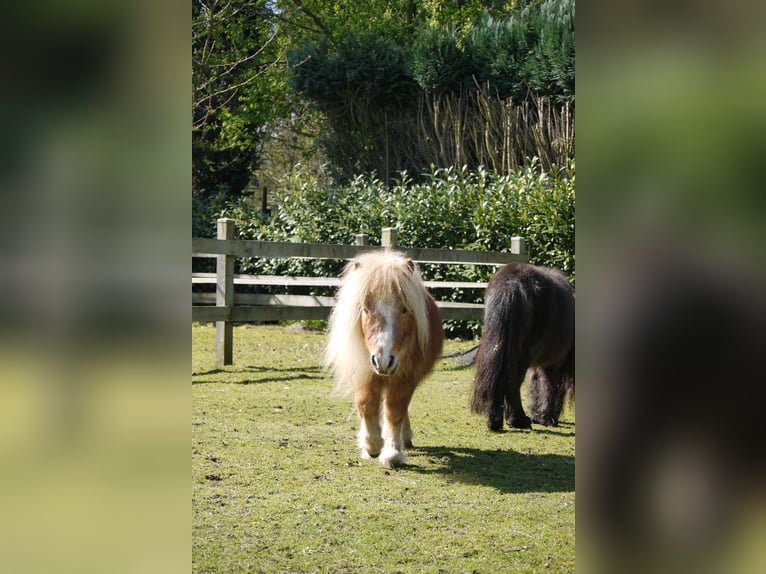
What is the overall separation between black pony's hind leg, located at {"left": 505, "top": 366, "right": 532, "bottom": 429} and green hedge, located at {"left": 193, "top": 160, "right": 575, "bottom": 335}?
4.23 m

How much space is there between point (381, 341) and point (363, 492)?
78cm

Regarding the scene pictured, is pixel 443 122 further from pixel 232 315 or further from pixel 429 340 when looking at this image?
pixel 429 340

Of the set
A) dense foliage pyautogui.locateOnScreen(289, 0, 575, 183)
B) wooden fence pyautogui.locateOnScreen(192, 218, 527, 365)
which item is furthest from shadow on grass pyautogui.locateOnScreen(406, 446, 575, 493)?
dense foliage pyautogui.locateOnScreen(289, 0, 575, 183)

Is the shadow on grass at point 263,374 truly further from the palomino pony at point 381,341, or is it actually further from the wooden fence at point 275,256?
the palomino pony at point 381,341

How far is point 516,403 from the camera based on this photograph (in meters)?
5.49

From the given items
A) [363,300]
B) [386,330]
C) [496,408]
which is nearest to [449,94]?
[496,408]

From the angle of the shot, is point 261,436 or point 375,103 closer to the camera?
point 261,436

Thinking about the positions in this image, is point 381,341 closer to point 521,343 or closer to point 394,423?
point 394,423

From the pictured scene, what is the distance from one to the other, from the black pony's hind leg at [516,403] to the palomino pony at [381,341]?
3.59 feet
